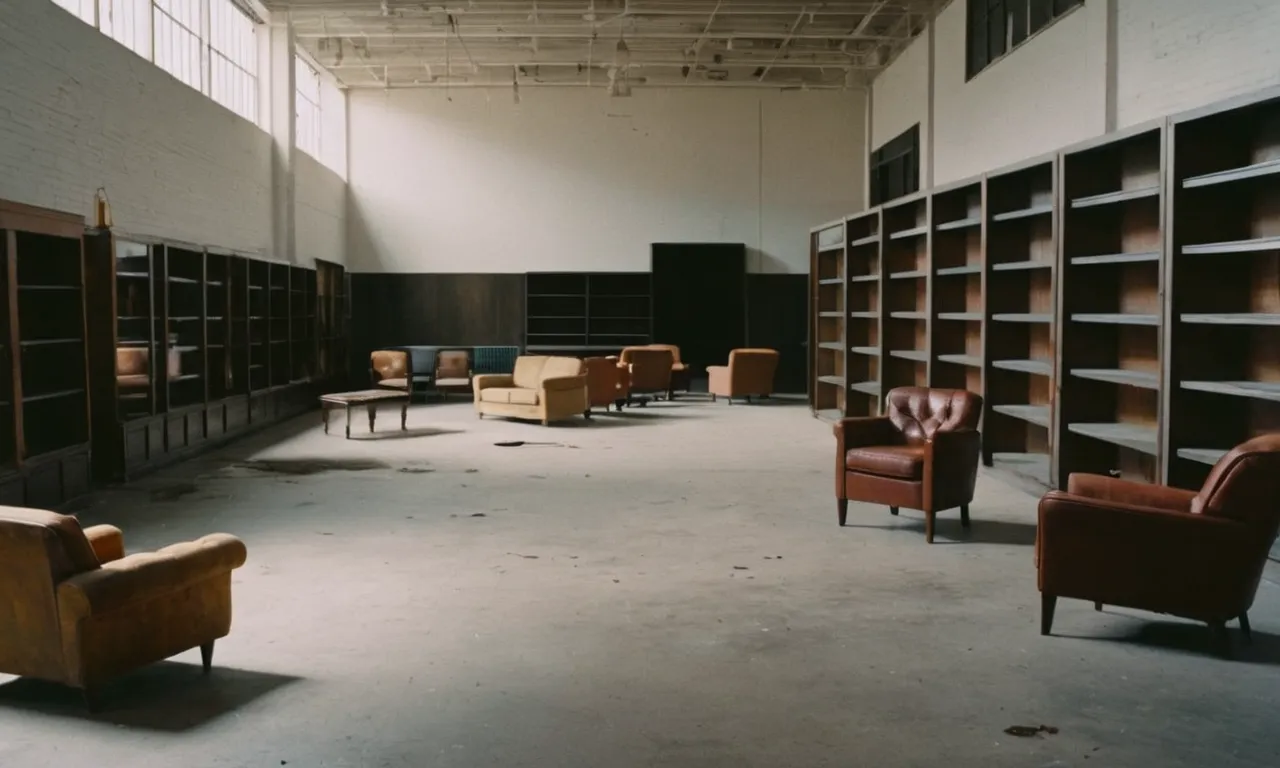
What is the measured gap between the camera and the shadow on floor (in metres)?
3.48

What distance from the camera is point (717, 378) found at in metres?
16.2

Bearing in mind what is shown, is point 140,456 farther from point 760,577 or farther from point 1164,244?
point 1164,244

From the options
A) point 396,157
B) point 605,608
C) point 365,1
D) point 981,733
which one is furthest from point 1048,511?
point 396,157

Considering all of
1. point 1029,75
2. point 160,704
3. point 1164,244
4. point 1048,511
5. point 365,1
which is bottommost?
point 160,704

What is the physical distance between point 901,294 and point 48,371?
25.7 ft

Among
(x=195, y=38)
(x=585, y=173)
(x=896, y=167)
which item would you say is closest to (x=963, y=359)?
(x=896, y=167)

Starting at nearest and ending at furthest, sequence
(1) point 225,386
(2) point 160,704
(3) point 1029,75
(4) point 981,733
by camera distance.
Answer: (4) point 981,733
(2) point 160,704
(3) point 1029,75
(1) point 225,386

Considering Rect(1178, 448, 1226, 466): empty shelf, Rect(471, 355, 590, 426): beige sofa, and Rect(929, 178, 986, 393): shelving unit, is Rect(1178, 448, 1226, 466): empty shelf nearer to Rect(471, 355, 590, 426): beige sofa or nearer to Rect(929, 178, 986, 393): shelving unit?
Rect(929, 178, 986, 393): shelving unit

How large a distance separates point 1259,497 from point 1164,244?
7.07ft

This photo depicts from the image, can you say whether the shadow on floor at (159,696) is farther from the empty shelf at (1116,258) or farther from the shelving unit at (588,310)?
the shelving unit at (588,310)

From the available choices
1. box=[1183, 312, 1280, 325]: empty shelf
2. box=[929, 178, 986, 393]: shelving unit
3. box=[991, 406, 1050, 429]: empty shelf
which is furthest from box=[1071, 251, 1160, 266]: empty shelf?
box=[929, 178, 986, 393]: shelving unit

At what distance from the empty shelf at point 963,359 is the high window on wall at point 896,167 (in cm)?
618

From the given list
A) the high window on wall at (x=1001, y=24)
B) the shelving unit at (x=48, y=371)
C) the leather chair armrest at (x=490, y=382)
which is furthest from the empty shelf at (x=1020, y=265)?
the leather chair armrest at (x=490, y=382)

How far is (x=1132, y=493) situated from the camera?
477cm
